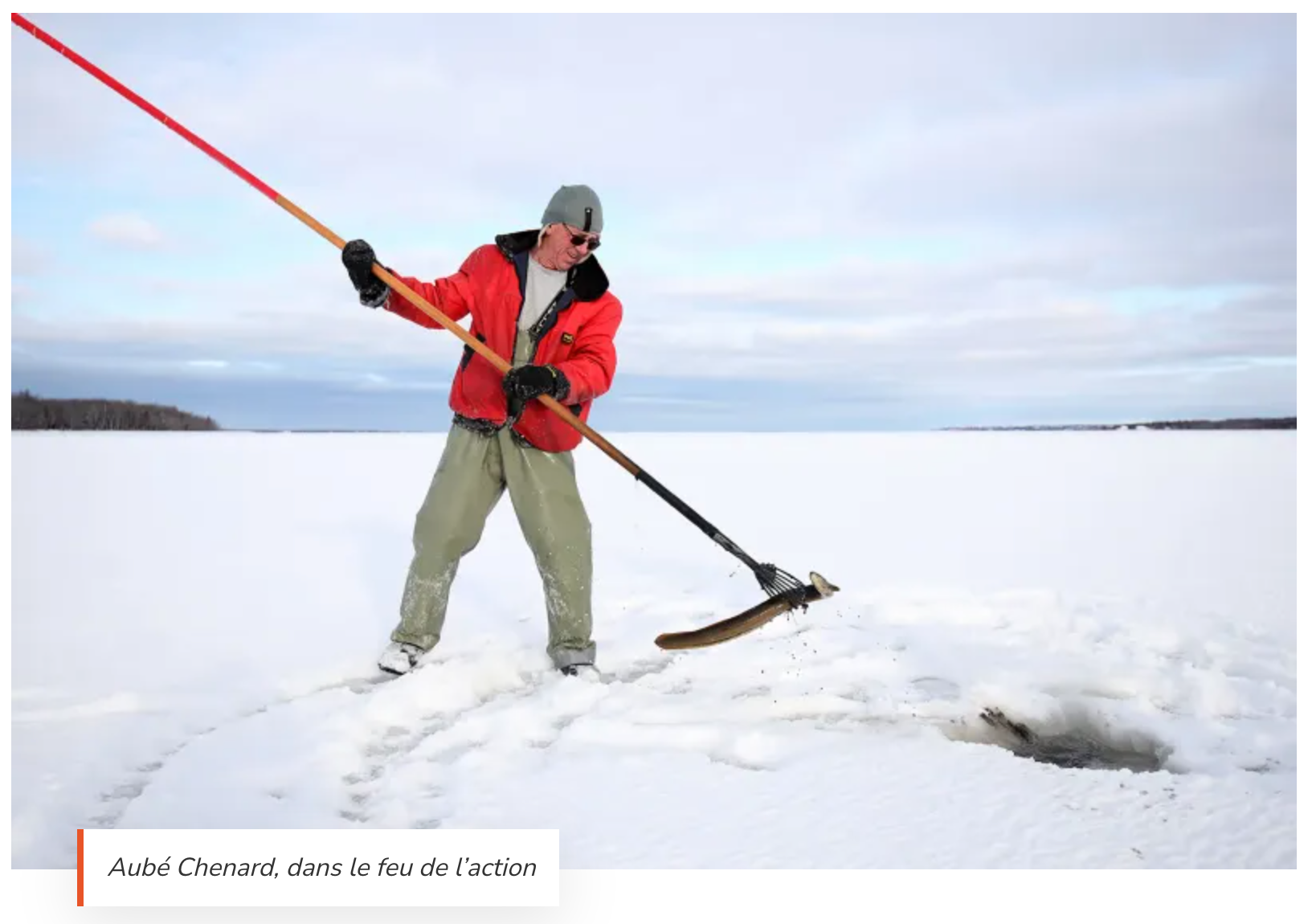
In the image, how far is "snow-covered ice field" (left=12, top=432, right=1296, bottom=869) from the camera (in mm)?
2240

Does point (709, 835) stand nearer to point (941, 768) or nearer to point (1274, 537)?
point (941, 768)

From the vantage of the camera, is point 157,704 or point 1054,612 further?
point 1054,612

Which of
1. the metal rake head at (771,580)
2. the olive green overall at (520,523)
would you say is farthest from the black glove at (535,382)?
the metal rake head at (771,580)

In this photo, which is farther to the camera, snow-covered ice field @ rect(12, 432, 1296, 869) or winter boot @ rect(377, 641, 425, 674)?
winter boot @ rect(377, 641, 425, 674)

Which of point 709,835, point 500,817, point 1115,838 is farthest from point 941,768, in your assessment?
point 500,817

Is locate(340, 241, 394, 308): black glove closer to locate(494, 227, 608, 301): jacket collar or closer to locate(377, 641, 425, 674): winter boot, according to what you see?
locate(494, 227, 608, 301): jacket collar

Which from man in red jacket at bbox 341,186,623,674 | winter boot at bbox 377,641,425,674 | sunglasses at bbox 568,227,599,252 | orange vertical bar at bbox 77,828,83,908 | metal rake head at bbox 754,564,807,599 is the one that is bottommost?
orange vertical bar at bbox 77,828,83,908

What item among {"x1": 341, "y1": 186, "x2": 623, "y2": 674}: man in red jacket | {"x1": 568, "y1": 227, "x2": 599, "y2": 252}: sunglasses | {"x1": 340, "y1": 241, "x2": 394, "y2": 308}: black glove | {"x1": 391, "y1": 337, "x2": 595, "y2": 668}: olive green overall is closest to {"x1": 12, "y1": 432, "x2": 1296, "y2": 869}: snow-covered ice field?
{"x1": 391, "y1": 337, "x2": 595, "y2": 668}: olive green overall

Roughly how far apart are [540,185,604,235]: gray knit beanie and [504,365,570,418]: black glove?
1.79 feet

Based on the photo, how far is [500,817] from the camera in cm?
227

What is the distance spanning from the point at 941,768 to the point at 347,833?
1.64 metres

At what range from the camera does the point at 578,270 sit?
10.8 ft

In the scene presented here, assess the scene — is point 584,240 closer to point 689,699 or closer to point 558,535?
point 558,535

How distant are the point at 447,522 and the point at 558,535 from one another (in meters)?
0.44
